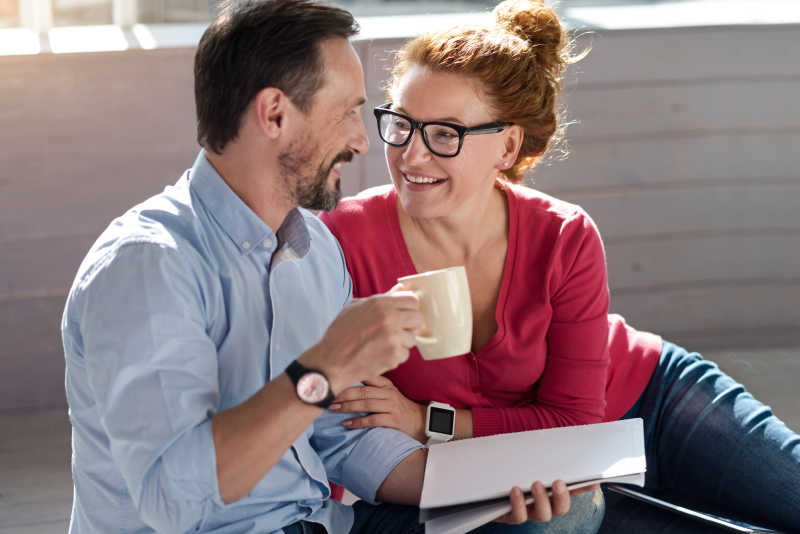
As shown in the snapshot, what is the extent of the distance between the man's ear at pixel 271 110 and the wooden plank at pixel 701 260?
1.99m

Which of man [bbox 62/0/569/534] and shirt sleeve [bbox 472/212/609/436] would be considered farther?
shirt sleeve [bbox 472/212/609/436]

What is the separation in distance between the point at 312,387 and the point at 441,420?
662 mm

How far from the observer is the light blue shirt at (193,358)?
3.79 ft

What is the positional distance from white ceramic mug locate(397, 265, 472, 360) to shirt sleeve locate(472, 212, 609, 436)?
0.53m

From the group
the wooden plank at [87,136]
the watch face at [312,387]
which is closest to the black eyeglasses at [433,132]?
the watch face at [312,387]

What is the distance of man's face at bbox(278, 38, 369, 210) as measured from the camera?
53.1 inches

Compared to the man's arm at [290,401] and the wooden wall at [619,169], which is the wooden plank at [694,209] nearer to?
the wooden wall at [619,169]

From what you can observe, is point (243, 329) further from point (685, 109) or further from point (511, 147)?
point (685, 109)

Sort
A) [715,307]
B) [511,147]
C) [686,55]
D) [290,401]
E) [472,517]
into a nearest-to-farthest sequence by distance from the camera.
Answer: [290,401]
[472,517]
[511,147]
[686,55]
[715,307]

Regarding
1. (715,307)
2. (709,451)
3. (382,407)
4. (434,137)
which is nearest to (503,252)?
(434,137)

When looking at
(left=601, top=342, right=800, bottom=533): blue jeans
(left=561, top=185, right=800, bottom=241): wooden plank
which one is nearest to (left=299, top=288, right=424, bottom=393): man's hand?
(left=601, top=342, right=800, bottom=533): blue jeans

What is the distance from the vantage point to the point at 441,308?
1275mm

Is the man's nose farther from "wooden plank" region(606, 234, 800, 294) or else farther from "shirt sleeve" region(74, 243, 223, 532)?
"wooden plank" region(606, 234, 800, 294)

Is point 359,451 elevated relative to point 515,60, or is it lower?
lower
